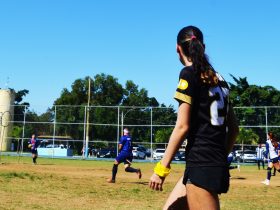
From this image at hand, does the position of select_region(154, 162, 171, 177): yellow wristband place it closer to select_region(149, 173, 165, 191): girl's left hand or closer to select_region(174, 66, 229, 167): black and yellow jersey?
select_region(149, 173, 165, 191): girl's left hand

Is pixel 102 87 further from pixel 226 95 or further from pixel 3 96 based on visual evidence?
pixel 226 95

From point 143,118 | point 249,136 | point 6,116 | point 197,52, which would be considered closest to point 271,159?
point 197,52

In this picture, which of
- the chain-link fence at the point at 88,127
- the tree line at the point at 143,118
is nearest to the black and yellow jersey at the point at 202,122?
the tree line at the point at 143,118

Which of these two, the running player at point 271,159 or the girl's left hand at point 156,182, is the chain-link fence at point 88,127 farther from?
the girl's left hand at point 156,182

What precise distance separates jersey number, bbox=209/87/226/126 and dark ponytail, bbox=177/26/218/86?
0.18ft

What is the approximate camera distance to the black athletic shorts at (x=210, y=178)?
3.01 metres

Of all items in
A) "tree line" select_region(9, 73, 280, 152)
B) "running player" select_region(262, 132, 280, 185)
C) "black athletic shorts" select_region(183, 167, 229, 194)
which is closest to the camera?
"black athletic shorts" select_region(183, 167, 229, 194)

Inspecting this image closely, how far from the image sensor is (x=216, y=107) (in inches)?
126

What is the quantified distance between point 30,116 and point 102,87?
106 ft

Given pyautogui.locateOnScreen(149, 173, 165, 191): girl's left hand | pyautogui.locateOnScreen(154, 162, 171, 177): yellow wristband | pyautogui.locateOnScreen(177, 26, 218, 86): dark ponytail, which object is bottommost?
pyautogui.locateOnScreen(149, 173, 165, 191): girl's left hand

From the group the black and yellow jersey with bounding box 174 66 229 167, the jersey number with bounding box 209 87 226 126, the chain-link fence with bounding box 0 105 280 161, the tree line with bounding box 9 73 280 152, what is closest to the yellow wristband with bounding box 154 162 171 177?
the black and yellow jersey with bounding box 174 66 229 167

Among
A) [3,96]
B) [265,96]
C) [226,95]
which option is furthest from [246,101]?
[226,95]

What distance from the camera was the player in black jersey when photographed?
9.95 feet

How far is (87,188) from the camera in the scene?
39.3ft
